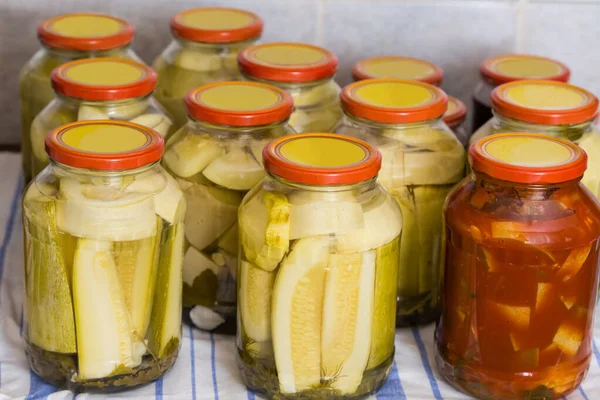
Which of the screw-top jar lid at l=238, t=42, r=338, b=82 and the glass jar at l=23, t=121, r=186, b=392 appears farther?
the screw-top jar lid at l=238, t=42, r=338, b=82

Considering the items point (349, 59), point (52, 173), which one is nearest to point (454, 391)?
point (52, 173)

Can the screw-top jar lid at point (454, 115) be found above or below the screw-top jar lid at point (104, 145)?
below

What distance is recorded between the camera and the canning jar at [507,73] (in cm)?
121

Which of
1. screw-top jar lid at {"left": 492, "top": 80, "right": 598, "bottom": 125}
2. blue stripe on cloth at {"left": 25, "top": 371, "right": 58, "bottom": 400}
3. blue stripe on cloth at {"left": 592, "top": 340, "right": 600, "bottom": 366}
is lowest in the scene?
A: blue stripe on cloth at {"left": 592, "top": 340, "right": 600, "bottom": 366}

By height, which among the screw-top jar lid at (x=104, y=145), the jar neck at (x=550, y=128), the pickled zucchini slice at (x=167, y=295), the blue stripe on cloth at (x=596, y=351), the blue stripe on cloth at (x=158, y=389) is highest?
the screw-top jar lid at (x=104, y=145)

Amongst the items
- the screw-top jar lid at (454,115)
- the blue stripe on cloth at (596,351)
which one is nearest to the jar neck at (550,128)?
the screw-top jar lid at (454,115)

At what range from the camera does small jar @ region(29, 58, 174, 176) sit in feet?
3.40

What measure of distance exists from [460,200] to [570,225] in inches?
4.1

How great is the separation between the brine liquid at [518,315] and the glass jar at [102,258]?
0.91 feet

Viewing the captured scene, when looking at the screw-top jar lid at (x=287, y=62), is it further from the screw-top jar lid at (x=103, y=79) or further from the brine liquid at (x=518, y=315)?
the brine liquid at (x=518, y=315)

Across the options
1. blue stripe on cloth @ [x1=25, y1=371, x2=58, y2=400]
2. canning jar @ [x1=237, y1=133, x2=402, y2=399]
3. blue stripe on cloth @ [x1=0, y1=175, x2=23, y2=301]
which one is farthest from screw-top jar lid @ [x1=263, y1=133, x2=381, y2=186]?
blue stripe on cloth @ [x1=0, y1=175, x2=23, y2=301]

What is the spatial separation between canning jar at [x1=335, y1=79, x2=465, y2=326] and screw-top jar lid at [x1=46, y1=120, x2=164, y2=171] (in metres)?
0.22

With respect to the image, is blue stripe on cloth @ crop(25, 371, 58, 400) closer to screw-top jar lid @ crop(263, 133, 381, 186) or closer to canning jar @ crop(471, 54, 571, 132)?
screw-top jar lid @ crop(263, 133, 381, 186)

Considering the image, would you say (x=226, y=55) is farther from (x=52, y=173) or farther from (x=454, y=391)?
(x=454, y=391)
